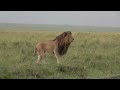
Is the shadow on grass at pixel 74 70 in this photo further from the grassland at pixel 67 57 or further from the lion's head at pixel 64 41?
the lion's head at pixel 64 41

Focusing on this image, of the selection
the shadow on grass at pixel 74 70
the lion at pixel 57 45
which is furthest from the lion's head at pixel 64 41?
the shadow on grass at pixel 74 70

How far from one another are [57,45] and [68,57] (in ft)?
1.03

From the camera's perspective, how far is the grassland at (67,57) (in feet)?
28.2

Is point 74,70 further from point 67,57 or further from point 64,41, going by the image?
point 64,41

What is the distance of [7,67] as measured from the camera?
339 inches

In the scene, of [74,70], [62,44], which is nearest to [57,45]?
[62,44]

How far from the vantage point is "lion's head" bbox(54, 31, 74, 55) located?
8.79 metres

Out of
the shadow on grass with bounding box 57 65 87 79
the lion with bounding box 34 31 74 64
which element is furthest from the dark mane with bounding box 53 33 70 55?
the shadow on grass with bounding box 57 65 87 79

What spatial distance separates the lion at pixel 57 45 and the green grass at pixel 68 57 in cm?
8

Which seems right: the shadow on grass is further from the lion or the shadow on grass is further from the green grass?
the lion

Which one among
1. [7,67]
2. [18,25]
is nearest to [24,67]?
[7,67]

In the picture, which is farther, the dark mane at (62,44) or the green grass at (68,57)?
the dark mane at (62,44)

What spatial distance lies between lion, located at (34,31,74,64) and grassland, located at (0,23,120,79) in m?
0.08
